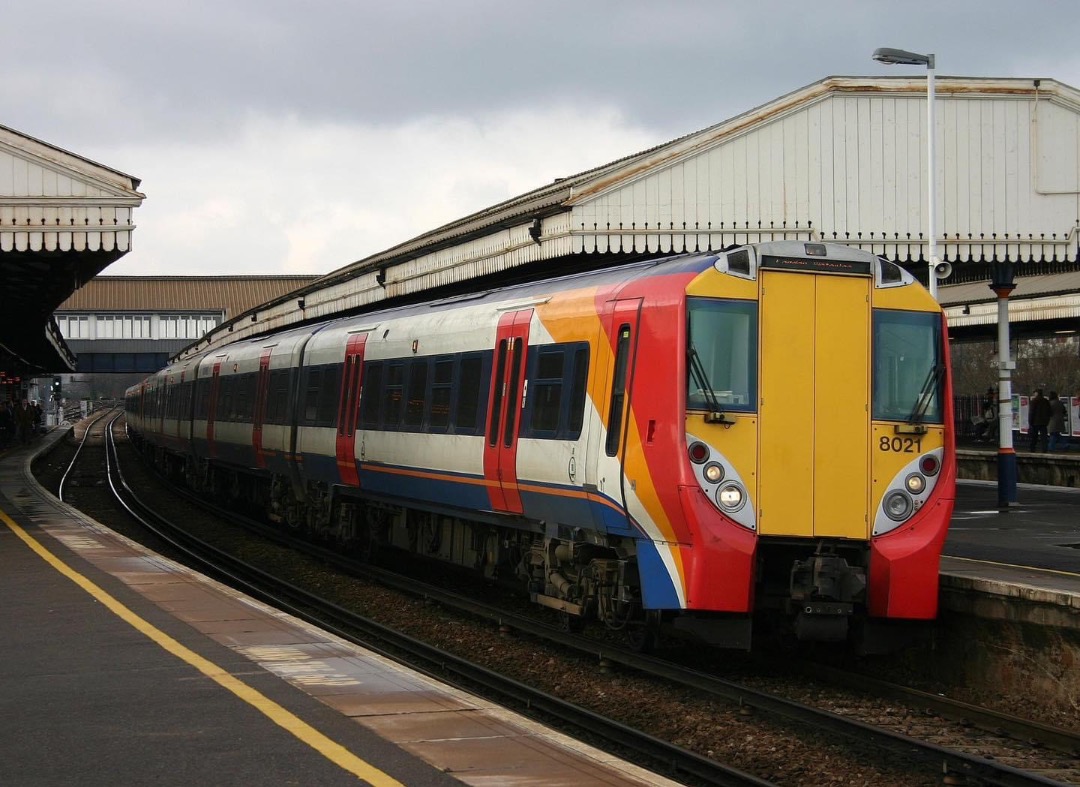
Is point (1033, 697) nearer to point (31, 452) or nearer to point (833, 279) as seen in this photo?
point (833, 279)

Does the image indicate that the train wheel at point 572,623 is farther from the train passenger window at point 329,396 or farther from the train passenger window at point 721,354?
the train passenger window at point 329,396

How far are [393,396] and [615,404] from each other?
5970 millimetres

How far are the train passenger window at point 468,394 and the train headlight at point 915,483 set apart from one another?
187 inches

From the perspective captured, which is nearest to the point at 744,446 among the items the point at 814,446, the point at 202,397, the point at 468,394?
the point at 814,446

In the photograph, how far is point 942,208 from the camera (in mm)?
18828

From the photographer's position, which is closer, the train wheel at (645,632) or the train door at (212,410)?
the train wheel at (645,632)

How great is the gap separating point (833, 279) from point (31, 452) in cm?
4256

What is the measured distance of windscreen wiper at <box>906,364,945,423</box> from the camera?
10016mm

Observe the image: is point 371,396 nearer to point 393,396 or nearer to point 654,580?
point 393,396

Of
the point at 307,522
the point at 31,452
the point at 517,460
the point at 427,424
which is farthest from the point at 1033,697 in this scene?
the point at 31,452

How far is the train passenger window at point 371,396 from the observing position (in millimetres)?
16578

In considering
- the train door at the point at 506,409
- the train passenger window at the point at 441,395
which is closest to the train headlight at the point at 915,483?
the train door at the point at 506,409

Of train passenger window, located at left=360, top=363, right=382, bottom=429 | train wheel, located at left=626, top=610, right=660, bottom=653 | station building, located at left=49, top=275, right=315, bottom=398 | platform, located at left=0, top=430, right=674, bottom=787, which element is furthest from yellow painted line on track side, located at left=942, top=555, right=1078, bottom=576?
station building, located at left=49, top=275, right=315, bottom=398

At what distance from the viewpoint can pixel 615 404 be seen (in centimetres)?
1046
